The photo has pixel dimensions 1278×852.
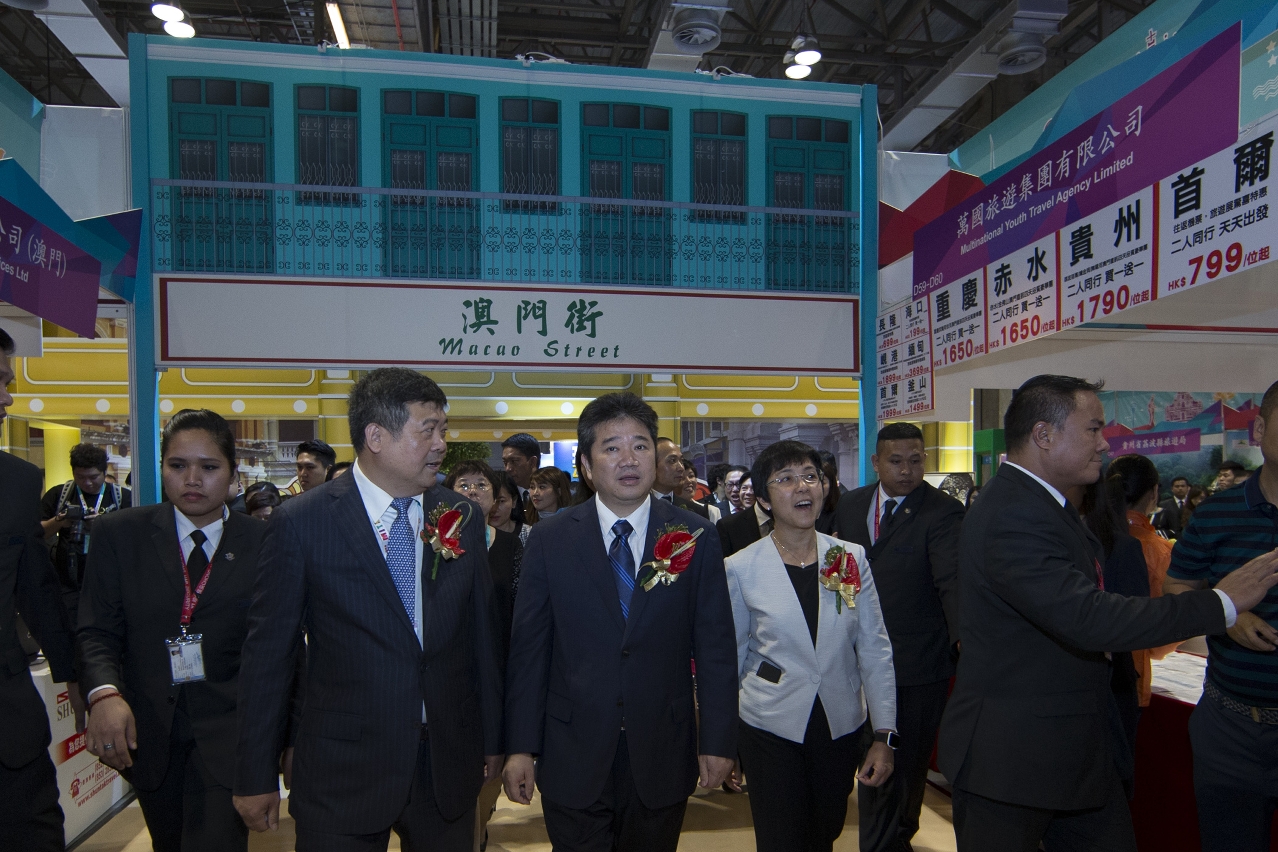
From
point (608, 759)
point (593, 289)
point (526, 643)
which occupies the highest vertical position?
point (593, 289)

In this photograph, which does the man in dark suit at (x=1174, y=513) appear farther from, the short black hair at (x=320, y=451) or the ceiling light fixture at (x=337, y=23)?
the ceiling light fixture at (x=337, y=23)

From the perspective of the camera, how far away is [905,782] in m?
3.40

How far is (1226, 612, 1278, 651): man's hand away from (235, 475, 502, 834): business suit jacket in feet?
6.31

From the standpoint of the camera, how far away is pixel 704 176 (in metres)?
5.99

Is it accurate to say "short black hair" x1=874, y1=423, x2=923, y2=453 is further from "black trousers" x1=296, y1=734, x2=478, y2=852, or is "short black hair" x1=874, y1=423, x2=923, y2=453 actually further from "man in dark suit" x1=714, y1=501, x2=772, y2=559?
"black trousers" x1=296, y1=734, x2=478, y2=852

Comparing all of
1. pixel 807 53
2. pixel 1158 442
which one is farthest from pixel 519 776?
pixel 1158 442

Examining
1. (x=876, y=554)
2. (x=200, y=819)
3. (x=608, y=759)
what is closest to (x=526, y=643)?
(x=608, y=759)

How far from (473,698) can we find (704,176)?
14.8ft

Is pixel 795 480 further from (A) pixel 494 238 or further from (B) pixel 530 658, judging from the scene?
(A) pixel 494 238

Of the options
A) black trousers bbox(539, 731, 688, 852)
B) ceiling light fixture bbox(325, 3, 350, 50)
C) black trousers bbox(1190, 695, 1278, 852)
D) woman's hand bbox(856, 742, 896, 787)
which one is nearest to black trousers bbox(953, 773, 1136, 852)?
black trousers bbox(1190, 695, 1278, 852)

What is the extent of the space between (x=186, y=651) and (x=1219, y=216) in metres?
3.71

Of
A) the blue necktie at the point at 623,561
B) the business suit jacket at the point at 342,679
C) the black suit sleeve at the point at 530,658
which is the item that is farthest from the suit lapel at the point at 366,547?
the blue necktie at the point at 623,561

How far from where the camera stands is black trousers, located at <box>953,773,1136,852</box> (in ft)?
7.21

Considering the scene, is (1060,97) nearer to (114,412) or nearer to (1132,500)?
(1132,500)
